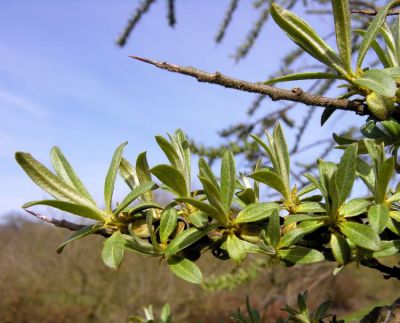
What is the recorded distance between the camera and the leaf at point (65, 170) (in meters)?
0.38

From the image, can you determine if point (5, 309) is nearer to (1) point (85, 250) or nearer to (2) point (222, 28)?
(1) point (85, 250)

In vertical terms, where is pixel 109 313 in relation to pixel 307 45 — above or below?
below

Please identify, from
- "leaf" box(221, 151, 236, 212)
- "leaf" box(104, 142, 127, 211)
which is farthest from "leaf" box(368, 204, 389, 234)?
"leaf" box(104, 142, 127, 211)

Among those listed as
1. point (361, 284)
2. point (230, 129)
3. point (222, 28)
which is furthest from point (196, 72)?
point (361, 284)

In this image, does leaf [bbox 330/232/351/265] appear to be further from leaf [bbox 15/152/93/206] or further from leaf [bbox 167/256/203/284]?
leaf [bbox 15/152/93/206]

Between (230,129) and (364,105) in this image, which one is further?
(230,129)

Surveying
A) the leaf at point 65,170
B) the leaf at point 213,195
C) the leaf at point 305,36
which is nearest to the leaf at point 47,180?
the leaf at point 65,170

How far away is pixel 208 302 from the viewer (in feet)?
26.9

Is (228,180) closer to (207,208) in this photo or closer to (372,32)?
(207,208)

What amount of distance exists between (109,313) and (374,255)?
8605mm

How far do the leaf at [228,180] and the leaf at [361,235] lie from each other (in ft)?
0.29

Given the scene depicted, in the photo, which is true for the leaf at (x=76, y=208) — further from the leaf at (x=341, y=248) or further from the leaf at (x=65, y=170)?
the leaf at (x=341, y=248)

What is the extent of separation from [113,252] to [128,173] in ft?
0.37

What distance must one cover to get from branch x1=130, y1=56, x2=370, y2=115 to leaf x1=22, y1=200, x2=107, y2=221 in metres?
0.13
